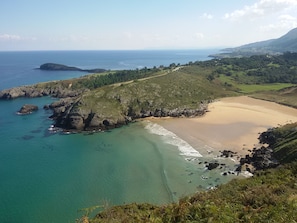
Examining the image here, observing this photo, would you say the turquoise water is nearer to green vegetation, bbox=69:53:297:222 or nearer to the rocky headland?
the rocky headland

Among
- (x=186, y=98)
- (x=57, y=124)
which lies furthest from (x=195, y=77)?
(x=57, y=124)

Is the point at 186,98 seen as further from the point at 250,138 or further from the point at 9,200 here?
the point at 9,200

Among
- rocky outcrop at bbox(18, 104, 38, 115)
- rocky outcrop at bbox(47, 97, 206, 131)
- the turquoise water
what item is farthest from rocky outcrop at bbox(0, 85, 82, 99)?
the turquoise water

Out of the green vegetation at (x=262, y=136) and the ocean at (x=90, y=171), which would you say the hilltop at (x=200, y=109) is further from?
the ocean at (x=90, y=171)

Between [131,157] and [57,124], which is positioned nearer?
[131,157]

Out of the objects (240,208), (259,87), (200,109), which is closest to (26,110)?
(200,109)

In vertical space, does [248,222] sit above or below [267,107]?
above

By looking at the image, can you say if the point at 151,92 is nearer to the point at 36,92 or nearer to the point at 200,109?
the point at 200,109
